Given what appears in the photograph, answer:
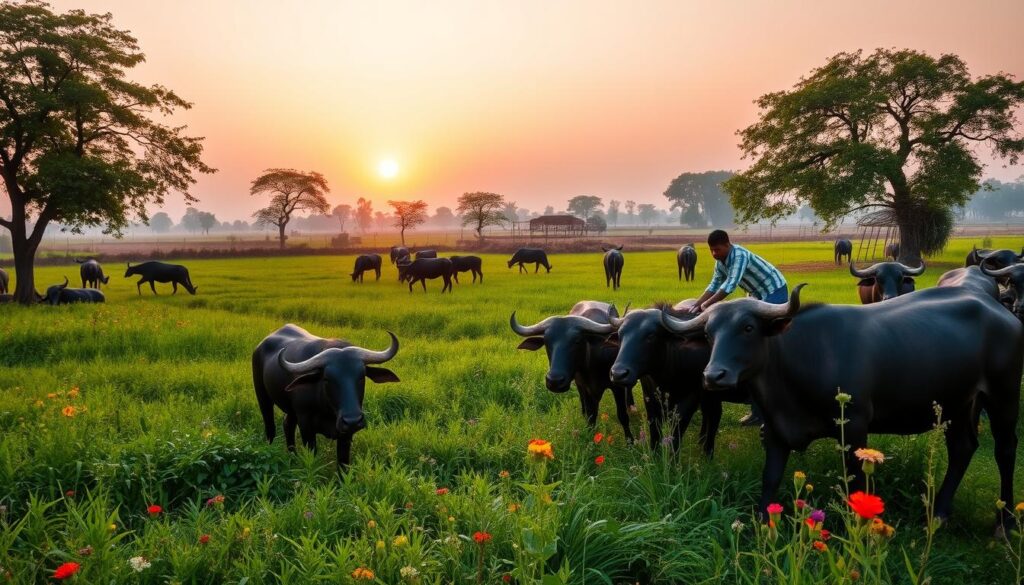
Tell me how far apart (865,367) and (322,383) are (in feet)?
13.5

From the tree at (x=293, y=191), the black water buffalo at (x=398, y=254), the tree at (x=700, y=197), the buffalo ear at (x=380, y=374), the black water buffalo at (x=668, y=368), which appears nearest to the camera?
the black water buffalo at (x=668, y=368)

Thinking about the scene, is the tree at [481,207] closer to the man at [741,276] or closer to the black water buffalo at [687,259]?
the black water buffalo at [687,259]

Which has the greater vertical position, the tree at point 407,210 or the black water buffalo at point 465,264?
the tree at point 407,210

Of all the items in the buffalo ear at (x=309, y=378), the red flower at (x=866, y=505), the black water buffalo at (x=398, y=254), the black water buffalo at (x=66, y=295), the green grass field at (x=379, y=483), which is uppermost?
the black water buffalo at (x=398, y=254)

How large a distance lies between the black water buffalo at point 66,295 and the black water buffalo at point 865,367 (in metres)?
18.5

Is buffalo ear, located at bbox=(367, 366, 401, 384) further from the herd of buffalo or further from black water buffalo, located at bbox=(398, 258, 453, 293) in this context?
black water buffalo, located at bbox=(398, 258, 453, 293)

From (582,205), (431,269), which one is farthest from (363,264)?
(582,205)

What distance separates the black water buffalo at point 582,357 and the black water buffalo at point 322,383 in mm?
1451

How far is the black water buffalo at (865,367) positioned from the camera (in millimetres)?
3580

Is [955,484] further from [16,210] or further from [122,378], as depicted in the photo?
[16,210]

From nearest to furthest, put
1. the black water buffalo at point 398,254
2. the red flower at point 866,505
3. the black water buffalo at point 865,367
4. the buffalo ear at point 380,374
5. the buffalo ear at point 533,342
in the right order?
the red flower at point 866,505 → the black water buffalo at point 865,367 → the buffalo ear at point 380,374 → the buffalo ear at point 533,342 → the black water buffalo at point 398,254

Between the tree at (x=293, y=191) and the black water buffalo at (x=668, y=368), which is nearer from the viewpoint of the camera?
the black water buffalo at (x=668, y=368)

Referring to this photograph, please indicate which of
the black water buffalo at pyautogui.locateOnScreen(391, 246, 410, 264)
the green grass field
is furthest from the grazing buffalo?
the black water buffalo at pyautogui.locateOnScreen(391, 246, 410, 264)

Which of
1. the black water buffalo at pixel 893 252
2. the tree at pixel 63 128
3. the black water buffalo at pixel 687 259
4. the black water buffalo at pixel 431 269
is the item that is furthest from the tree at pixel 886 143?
the tree at pixel 63 128
